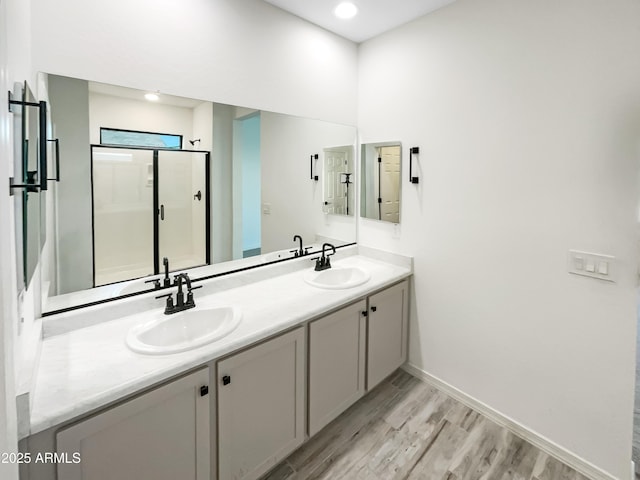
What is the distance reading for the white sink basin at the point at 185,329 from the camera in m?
1.35

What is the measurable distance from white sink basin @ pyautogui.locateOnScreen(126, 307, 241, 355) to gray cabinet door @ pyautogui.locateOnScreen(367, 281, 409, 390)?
3.07ft

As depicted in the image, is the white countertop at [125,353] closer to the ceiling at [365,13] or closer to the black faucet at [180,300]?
the black faucet at [180,300]

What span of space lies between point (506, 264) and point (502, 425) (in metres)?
1.00

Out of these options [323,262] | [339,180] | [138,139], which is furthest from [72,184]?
[339,180]

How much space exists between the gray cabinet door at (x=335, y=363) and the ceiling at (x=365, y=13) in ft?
6.25

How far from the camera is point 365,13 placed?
223cm

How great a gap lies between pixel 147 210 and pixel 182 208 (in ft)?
0.61

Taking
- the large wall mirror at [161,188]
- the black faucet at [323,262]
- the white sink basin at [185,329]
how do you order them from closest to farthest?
the white sink basin at [185,329], the large wall mirror at [161,188], the black faucet at [323,262]

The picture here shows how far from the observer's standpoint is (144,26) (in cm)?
162

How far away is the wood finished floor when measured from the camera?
5.59ft

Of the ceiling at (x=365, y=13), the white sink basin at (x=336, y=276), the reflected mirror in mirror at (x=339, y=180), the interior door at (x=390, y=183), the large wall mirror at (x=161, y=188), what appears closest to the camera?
the large wall mirror at (x=161, y=188)

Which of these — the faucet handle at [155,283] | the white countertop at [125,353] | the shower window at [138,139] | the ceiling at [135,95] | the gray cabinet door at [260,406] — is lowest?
the gray cabinet door at [260,406]

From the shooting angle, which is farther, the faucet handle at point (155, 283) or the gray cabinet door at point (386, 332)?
the gray cabinet door at point (386, 332)

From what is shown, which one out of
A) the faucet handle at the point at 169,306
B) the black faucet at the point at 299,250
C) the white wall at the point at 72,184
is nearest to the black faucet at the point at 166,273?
the faucet handle at the point at 169,306
